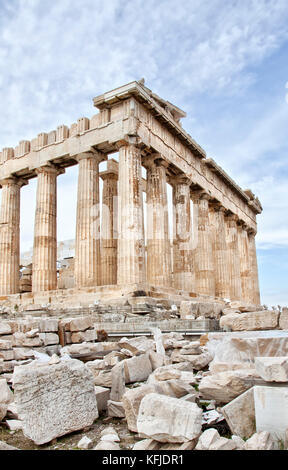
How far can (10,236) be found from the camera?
2311 cm

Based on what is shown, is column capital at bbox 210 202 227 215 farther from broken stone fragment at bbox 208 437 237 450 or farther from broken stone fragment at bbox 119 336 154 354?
broken stone fragment at bbox 208 437 237 450

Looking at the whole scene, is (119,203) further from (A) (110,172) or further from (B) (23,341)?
(B) (23,341)

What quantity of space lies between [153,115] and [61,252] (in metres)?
15.1

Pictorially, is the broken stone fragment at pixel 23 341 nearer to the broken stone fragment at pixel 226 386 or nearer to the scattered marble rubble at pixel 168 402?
the scattered marble rubble at pixel 168 402

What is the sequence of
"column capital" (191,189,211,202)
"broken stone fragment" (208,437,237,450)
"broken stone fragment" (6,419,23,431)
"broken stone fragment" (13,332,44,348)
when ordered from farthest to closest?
"column capital" (191,189,211,202), "broken stone fragment" (13,332,44,348), "broken stone fragment" (6,419,23,431), "broken stone fragment" (208,437,237,450)

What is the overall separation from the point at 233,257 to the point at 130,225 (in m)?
16.0

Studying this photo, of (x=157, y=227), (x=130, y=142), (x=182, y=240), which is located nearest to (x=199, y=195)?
(x=182, y=240)

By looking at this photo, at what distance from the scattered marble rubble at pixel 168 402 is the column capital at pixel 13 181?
20.5m

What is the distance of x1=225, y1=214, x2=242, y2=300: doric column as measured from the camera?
30.8 m

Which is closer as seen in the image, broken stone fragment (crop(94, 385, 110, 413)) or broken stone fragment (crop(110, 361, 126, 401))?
broken stone fragment (crop(94, 385, 110, 413))

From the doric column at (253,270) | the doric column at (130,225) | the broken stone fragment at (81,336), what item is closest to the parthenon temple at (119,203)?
the doric column at (130,225)

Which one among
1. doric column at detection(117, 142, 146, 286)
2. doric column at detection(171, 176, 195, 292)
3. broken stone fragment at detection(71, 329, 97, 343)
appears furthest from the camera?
doric column at detection(171, 176, 195, 292)

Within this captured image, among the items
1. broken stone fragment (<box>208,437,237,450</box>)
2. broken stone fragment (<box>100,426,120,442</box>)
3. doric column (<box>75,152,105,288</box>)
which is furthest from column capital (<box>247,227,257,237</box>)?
broken stone fragment (<box>208,437,237,450</box>)

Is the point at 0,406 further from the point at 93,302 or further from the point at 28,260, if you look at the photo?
the point at 28,260
